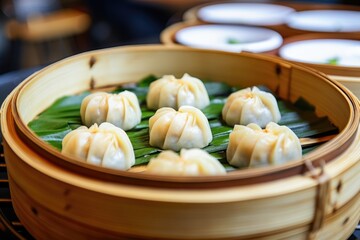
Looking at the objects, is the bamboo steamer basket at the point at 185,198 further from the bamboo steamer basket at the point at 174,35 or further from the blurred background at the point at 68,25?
the blurred background at the point at 68,25

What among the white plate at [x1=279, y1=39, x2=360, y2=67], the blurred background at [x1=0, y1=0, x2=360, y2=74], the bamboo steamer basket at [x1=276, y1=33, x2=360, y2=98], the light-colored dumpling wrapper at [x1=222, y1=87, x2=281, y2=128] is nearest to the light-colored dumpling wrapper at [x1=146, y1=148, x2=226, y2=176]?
the light-colored dumpling wrapper at [x1=222, y1=87, x2=281, y2=128]

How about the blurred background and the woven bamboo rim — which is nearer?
the woven bamboo rim

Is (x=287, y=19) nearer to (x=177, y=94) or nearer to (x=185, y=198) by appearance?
(x=177, y=94)

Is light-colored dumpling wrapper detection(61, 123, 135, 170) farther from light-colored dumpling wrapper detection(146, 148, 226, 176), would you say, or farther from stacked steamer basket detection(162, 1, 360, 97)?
stacked steamer basket detection(162, 1, 360, 97)

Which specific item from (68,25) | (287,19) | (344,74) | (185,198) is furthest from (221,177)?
(68,25)

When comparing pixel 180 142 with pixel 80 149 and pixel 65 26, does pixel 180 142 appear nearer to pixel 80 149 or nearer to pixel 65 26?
pixel 80 149

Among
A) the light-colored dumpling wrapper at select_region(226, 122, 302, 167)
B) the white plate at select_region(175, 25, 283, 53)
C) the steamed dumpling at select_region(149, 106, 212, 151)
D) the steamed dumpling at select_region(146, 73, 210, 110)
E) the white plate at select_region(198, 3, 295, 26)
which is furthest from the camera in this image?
the white plate at select_region(198, 3, 295, 26)

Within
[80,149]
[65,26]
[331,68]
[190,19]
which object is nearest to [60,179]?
A: [80,149]

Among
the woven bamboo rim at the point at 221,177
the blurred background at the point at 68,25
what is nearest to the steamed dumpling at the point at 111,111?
the woven bamboo rim at the point at 221,177
